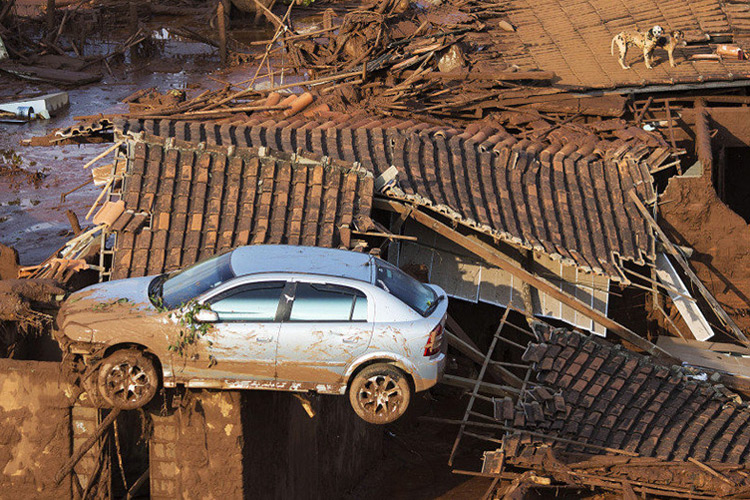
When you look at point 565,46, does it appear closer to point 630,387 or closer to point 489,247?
point 489,247

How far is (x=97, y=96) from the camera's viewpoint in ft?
95.6

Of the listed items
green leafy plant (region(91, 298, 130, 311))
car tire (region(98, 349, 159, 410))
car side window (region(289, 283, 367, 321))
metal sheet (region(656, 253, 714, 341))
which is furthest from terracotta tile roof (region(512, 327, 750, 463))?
green leafy plant (region(91, 298, 130, 311))

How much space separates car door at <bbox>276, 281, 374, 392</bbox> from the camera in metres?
9.55

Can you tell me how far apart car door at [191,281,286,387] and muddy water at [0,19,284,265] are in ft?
36.2

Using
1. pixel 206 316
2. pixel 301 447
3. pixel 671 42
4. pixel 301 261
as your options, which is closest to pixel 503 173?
pixel 301 447

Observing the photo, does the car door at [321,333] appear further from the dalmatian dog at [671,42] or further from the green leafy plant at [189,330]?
the dalmatian dog at [671,42]

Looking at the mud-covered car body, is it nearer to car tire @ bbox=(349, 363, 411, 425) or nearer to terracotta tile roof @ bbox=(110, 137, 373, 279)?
car tire @ bbox=(349, 363, 411, 425)

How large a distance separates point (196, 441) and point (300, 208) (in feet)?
13.7

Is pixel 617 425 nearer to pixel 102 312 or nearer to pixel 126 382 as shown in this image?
pixel 126 382

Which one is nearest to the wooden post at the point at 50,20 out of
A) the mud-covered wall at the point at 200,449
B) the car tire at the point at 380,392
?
the mud-covered wall at the point at 200,449

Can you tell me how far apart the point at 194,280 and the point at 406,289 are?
231 cm

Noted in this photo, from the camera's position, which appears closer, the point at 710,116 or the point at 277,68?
the point at 710,116

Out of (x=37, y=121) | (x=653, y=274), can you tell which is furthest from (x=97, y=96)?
(x=653, y=274)

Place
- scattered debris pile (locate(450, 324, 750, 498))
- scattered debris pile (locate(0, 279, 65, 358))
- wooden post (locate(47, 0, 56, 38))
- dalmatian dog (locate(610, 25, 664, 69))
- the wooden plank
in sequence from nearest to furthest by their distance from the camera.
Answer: scattered debris pile (locate(450, 324, 750, 498)) < scattered debris pile (locate(0, 279, 65, 358)) < the wooden plank < dalmatian dog (locate(610, 25, 664, 69)) < wooden post (locate(47, 0, 56, 38))
